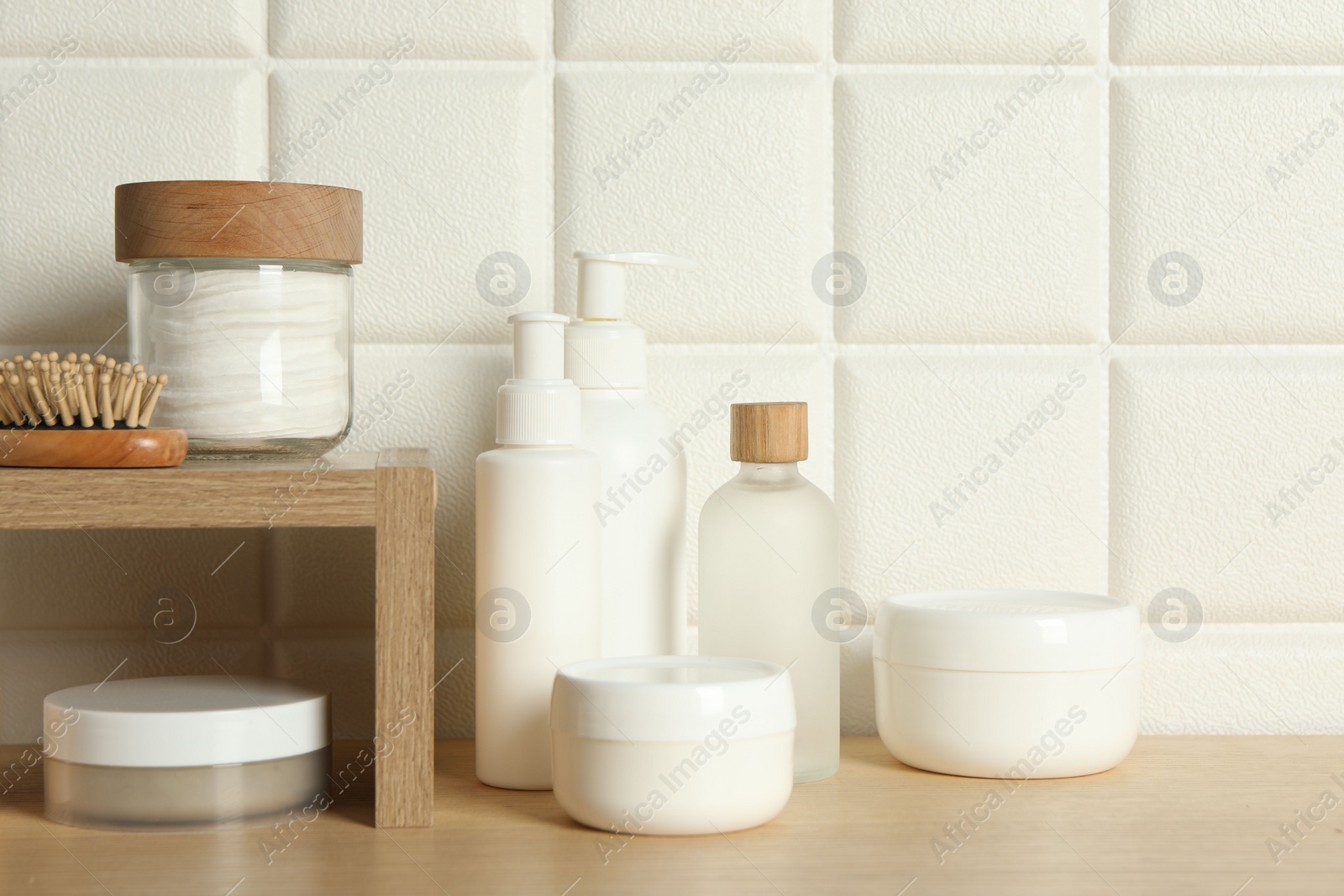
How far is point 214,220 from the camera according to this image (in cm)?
53

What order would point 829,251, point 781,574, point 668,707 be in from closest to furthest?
point 668,707, point 781,574, point 829,251

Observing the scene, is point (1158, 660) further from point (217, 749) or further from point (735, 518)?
point (217, 749)

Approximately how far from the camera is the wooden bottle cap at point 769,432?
1.85 ft

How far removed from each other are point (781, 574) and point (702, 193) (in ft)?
0.77

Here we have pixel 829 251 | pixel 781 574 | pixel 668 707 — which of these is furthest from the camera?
pixel 829 251

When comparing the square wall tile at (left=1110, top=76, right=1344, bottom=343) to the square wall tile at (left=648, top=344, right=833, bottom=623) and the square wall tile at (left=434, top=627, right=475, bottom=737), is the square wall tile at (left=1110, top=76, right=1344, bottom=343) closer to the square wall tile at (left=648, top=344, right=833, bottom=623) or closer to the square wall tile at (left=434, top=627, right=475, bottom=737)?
the square wall tile at (left=648, top=344, right=833, bottom=623)

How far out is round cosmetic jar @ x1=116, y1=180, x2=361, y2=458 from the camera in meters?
0.53

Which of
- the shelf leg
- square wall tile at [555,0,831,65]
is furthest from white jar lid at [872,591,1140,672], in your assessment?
square wall tile at [555,0,831,65]

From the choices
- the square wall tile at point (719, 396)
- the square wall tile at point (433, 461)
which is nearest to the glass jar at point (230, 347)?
the square wall tile at point (433, 461)

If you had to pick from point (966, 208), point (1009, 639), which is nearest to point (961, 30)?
point (966, 208)

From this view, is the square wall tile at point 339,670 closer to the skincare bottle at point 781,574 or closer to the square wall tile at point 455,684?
the square wall tile at point 455,684

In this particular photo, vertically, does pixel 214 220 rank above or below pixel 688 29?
below

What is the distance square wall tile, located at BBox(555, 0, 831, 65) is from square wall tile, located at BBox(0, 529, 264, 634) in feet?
1.17

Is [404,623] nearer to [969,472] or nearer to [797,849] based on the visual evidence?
[797,849]
